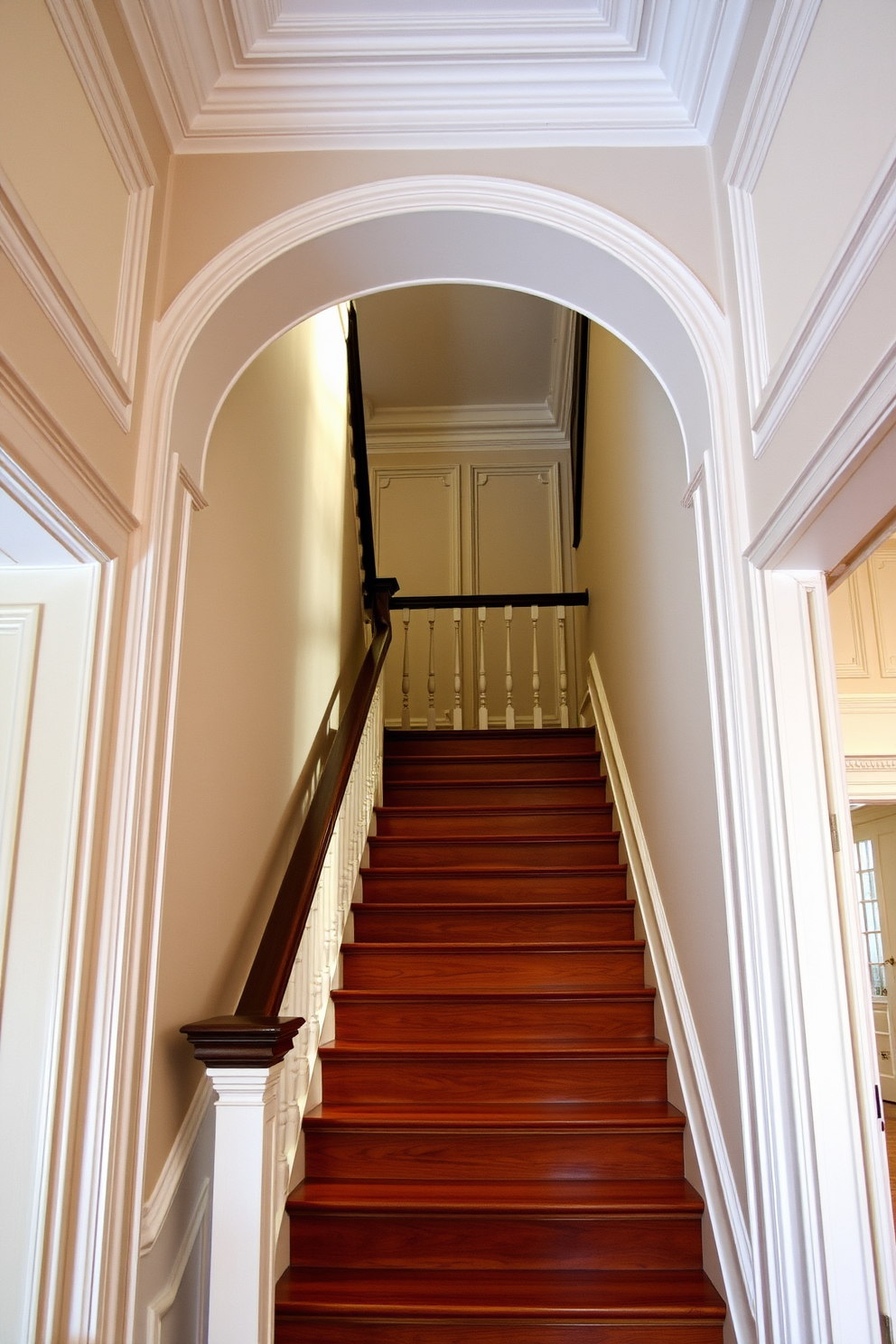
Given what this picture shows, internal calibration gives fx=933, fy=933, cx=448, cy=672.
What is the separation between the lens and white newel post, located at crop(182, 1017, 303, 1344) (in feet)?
5.82

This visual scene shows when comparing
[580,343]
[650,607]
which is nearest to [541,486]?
[580,343]

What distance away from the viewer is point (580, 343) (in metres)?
5.08

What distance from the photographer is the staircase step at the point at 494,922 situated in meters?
3.36

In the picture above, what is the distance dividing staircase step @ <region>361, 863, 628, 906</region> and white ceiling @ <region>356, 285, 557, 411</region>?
3.64 m

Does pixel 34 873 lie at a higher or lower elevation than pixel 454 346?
lower

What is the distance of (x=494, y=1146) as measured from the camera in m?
2.55

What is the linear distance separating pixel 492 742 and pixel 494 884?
1.32m

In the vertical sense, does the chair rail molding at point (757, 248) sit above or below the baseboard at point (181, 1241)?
above

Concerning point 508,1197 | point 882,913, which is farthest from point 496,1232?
point 882,913

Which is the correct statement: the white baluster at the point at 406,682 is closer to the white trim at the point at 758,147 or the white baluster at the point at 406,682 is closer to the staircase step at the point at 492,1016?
the staircase step at the point at 492,1016

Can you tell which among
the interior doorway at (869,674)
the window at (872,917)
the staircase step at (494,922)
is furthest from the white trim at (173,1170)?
the window at (872,917)

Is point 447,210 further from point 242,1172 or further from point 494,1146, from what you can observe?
point 494,1146

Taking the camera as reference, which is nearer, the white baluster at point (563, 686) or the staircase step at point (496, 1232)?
the staircase step at point (496, 1232)

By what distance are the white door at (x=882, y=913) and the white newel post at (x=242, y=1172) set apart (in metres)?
6.42
